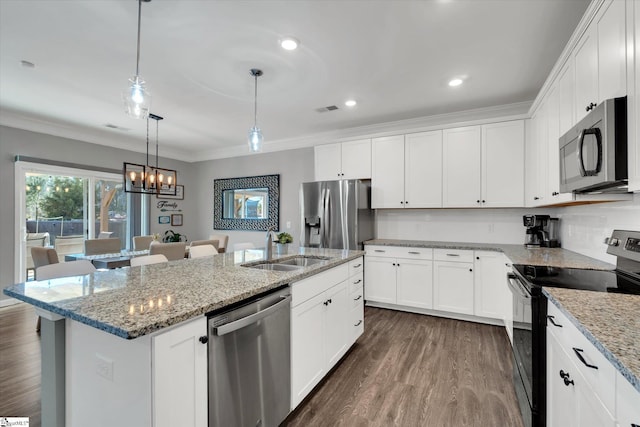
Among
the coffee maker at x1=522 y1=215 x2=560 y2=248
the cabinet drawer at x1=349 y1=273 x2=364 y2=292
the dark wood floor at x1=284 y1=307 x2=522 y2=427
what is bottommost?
the dark wood floor at x1=284 y1=307 x2=522 y2=427

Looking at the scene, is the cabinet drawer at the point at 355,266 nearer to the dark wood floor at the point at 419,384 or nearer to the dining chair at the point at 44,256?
the dark wood floor at the point at 419,384

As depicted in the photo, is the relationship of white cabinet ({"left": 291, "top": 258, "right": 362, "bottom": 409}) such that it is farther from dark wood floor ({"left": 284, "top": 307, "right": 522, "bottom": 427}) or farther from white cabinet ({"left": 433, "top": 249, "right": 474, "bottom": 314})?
white cabinet ({"left": 433, "top": 249, "right": 474, "bottom": 314})

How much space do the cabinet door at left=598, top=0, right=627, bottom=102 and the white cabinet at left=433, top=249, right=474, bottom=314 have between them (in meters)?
2.27

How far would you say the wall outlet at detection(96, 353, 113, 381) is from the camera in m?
1.14

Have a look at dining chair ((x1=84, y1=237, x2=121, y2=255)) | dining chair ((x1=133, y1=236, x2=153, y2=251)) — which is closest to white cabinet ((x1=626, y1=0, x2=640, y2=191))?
dining chair ((x1=84, y1=237, x2=121, y2=255))

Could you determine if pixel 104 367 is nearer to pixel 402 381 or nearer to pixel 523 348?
pixel 402 381

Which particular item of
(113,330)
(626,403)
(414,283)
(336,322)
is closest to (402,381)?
(336,322)

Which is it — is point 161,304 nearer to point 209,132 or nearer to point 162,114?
point 162,114

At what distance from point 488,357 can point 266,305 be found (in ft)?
7.50

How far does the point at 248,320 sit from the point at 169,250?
2788mm

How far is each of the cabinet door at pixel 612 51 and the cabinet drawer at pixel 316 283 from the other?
76.0 inches

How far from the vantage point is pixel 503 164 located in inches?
137

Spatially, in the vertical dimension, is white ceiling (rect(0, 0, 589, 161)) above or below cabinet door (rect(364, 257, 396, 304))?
above

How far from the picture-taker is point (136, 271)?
78.7 inches
